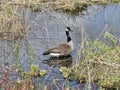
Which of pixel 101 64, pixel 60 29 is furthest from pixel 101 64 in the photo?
pixel 60 29

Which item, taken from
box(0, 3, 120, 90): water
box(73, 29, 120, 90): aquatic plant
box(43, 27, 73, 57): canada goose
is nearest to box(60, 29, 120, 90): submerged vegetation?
box(73, 29, 120, 90): aquatic plant

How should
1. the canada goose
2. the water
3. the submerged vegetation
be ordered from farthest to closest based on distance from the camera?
the canada goose < the water < the submerged vegetation

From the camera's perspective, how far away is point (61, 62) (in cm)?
928

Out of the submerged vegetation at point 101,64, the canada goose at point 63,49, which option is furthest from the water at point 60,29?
the submerged vegetation at point 101,64

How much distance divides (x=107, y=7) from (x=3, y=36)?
24.8 feet

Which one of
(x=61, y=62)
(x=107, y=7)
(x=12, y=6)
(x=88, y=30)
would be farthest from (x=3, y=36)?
(x=107, y=7)

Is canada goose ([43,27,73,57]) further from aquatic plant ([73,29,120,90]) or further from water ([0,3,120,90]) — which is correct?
aquatic plant ([73,29,120,90])

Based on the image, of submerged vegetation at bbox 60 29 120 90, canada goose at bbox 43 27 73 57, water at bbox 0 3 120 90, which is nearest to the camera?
submerged vegetation at bbox 60 29 120 90

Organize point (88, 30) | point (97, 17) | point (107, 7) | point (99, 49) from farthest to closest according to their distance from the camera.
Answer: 1. point (107, 7)
2. point (97, 17)
3. point (88, 30)
4. point (99, 49)

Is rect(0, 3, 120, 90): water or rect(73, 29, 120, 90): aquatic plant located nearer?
rect(73, 29, 120, 90): aquatic plant

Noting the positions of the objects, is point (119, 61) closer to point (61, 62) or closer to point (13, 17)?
point (13, 17)

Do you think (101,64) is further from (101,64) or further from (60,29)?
(60,29)

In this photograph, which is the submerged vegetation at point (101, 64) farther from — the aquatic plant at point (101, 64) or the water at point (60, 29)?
the water at point (60, 29)

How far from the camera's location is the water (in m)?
7.73
